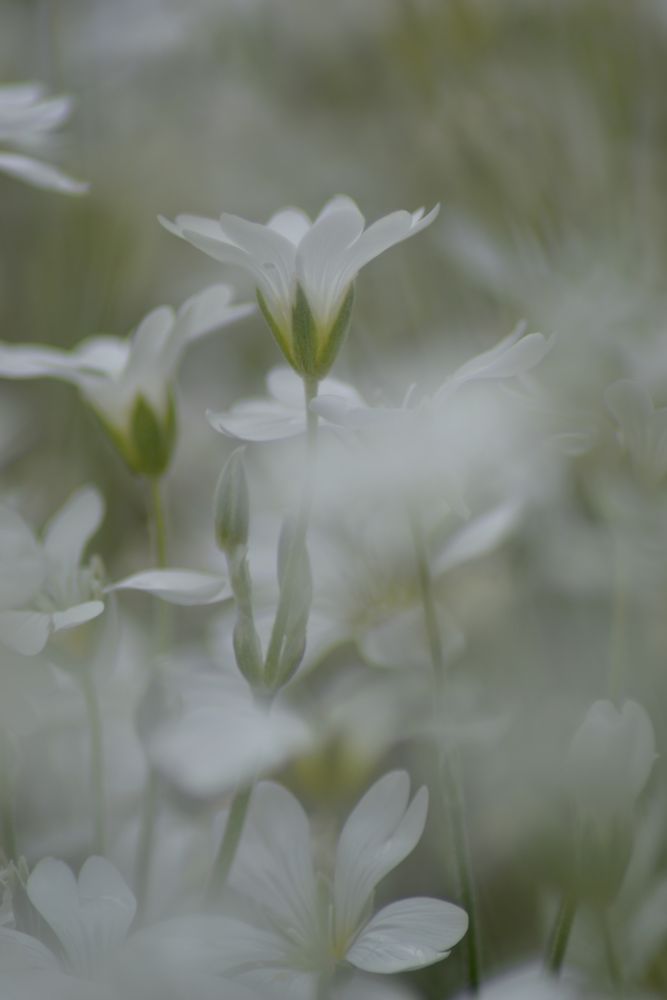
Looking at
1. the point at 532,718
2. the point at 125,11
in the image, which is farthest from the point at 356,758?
the point at 125,11

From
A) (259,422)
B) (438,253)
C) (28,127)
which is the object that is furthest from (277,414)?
(438,253)

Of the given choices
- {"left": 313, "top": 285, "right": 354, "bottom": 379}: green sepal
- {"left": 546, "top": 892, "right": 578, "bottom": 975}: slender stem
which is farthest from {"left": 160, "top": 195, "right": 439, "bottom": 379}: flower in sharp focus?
{"left": 546, "top": 892, "right": 578, "bottom": 975}: slender stem

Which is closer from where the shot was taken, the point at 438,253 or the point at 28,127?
the point at 28,127

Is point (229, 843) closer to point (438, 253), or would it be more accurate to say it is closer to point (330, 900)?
point (330, 900)

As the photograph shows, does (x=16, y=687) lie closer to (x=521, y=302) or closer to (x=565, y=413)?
(x=565, y=413)

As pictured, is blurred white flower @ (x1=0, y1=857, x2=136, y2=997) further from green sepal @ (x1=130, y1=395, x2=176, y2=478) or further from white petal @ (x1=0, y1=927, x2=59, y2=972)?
green sepal @ (x1=130, y1=395, x2=176, y2=478)

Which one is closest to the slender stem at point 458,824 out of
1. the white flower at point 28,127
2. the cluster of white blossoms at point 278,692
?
the cluster of white blossoms at point 278,692

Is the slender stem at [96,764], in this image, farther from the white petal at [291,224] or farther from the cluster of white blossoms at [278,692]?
the white petal at [291,224]
